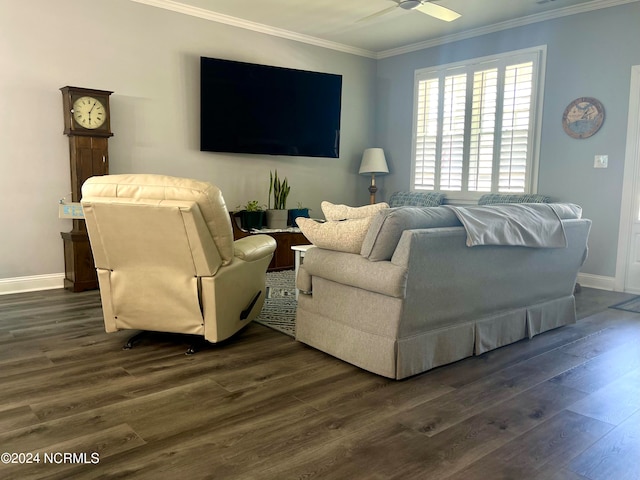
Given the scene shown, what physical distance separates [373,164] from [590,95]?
2.61 metres

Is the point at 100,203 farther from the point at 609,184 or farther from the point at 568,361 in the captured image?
the point at 609,184

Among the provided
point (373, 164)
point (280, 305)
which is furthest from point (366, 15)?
point (280, 305)

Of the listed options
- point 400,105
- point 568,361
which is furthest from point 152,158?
point 568,361

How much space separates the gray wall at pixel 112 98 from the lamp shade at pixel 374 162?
Answer: 1.09m

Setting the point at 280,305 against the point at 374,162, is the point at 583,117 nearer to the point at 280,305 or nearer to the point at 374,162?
the point at 374,162

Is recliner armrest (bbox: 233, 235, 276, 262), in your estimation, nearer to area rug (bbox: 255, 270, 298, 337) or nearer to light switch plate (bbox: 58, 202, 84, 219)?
area rug (bbox: 255, 270, 298, 337)

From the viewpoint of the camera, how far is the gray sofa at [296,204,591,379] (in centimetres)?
253

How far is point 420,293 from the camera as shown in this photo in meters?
2.56

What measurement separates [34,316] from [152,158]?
80.3 inches

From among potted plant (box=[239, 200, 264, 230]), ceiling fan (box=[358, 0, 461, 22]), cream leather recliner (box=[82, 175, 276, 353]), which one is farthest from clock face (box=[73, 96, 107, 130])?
ceiling fan (box=[358, 0, 461, 22])

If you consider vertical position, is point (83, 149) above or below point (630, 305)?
above

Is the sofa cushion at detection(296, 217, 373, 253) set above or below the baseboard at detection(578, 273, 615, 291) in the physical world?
above

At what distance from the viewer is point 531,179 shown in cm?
532

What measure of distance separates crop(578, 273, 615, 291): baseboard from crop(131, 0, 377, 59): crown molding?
→ 3.92 meters
